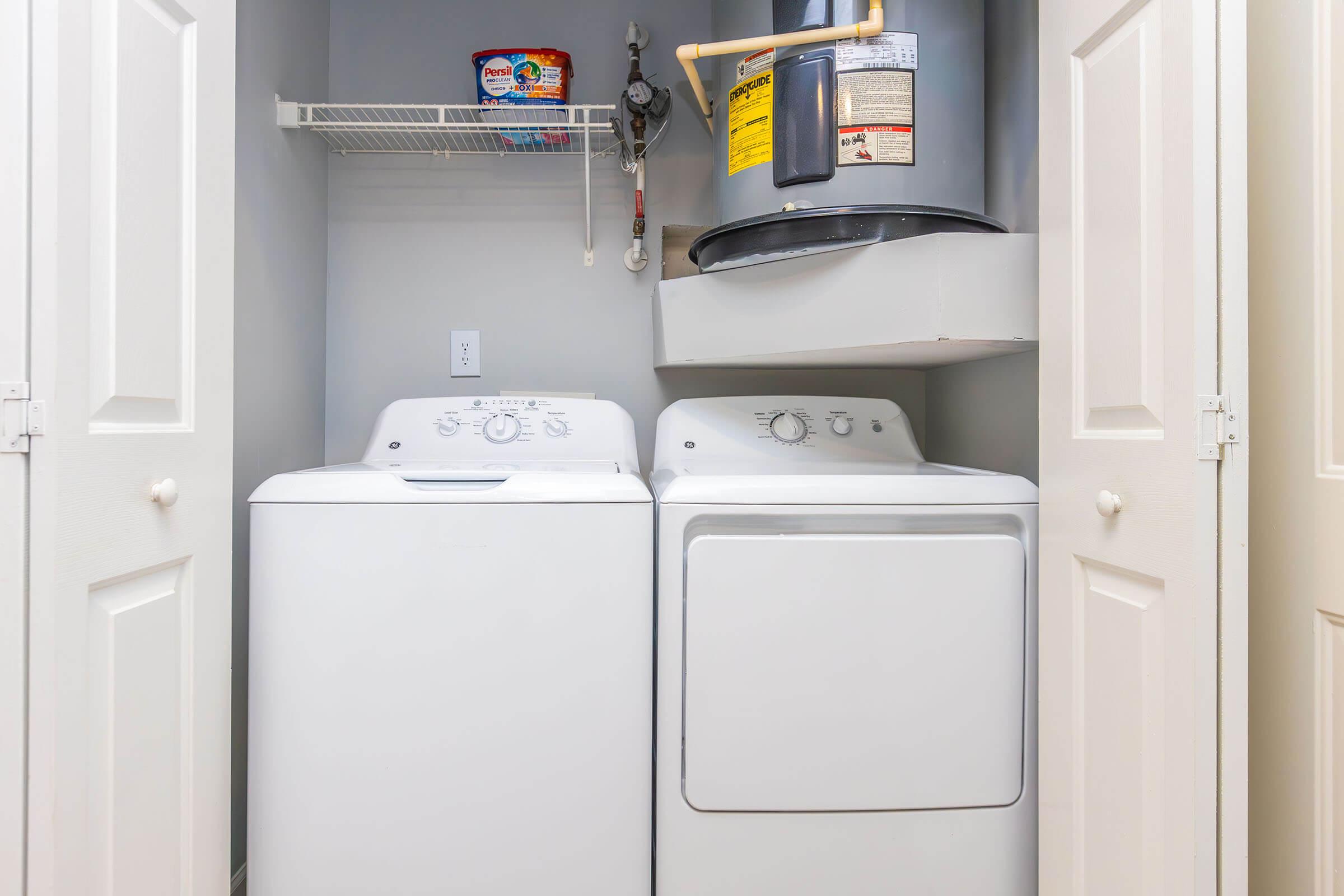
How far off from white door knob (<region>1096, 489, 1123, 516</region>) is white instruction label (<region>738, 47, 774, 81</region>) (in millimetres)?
936

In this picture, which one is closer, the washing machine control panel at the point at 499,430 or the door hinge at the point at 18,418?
the door hinge at the point at 18,418

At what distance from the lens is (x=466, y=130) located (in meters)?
1.61

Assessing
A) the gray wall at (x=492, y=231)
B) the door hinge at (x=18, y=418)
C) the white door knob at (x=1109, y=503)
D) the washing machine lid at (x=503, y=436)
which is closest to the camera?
the door hinge at (x=18, y=418)

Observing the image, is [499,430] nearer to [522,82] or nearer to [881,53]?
[522,82]

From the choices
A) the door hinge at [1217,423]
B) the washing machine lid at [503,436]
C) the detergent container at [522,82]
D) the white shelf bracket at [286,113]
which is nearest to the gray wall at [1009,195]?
the door hinge at [1217,423]

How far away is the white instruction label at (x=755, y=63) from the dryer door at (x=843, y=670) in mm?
877

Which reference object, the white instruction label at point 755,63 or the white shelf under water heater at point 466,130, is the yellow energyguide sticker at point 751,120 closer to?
the white instruction label at point 755,63

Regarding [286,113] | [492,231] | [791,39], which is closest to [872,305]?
[791,39]

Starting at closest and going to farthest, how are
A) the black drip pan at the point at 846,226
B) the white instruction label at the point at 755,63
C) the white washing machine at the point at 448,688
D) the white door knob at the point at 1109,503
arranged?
the white door knob at the point at 1109,503 < the white washing machine at the point at 448,688 < the black drip pan at the point at 846,226 < the white instruction label at the point at 755,63

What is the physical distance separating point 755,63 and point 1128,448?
3.12 feet

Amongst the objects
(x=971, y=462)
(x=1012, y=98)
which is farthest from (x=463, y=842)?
(x=1012, y=98)

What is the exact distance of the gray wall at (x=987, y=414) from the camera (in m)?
1.38

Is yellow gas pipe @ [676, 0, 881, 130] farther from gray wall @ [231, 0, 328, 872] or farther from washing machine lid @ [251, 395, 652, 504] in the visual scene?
gray wall @ [231, 0, 328, 872]

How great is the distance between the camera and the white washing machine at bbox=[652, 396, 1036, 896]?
3.69ft
